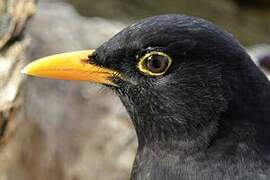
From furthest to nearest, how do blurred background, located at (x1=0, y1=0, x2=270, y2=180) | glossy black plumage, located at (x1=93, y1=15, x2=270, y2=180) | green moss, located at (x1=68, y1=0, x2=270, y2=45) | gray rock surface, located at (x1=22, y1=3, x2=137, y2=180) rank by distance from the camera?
green moss, located at (x1=68, y1=0, x2=270, y2=45), gray rock surface, located at (x1=22, y1=3, x2=137, y2=180), blurred background, located at (x1=0, y1=0, x2=270, y2=180), glossy black plumage, located at (x1=93, y1=15, x2=270, y2=180)

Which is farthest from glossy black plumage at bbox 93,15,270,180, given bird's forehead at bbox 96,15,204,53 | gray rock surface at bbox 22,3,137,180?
gray rock surface at bbox 22,3,137,180

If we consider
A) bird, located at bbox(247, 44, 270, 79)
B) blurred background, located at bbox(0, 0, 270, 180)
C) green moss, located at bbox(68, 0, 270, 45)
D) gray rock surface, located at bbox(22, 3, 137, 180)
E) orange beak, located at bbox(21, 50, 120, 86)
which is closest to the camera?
orange beak, located at bbox(21, 50, 120, 86)

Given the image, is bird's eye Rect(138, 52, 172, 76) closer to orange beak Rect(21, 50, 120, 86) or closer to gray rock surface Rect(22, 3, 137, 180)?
orange beak Rect(21, 50, 120, 86)

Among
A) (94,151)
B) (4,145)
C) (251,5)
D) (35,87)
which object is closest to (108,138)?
(94,151)

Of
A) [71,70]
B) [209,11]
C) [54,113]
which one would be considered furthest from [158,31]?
[209,11]

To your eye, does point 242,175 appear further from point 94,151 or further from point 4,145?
point 94,151

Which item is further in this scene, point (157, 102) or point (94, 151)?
point (94, 151)

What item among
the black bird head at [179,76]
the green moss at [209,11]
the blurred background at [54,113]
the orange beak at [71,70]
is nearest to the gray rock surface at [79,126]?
the blurred background at [54,113]

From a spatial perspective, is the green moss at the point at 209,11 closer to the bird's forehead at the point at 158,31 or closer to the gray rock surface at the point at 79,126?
the gray rock surface at the point at 79,126
